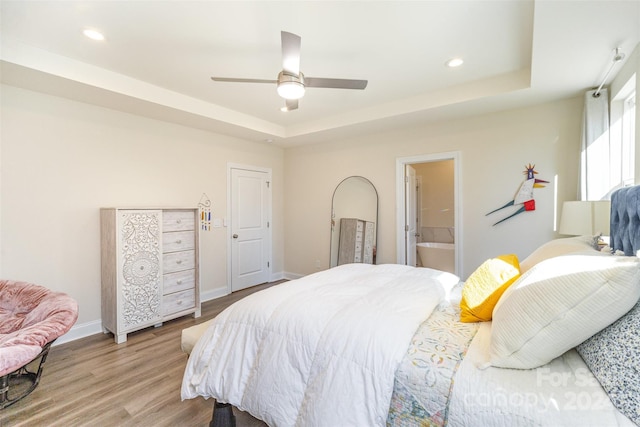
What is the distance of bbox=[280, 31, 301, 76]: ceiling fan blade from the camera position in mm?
1742

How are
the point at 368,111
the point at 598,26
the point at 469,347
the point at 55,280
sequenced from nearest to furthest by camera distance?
the point at 469,347
the point at 598,26
the point at 55,280
the point at 368,111

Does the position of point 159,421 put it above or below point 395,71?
below

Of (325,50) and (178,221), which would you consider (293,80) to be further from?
(178,221)

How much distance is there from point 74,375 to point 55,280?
1.09 m

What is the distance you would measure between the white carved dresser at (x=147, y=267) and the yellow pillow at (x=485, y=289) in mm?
3018

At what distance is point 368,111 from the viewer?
12.3ft

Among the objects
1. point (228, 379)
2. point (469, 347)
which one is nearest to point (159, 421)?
point (228, 379)

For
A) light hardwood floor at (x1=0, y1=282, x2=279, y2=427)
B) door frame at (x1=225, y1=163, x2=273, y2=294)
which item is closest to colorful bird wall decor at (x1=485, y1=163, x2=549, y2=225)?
light hardwood floor at (x1=0, y1=282, x2=279, y2=427)

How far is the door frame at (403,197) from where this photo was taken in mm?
3625

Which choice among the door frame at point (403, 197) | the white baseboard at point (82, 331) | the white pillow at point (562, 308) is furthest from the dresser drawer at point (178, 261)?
the white pillow at point (562, 308)

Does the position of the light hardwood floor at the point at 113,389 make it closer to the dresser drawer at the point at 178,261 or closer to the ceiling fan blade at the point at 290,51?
the dresser drawer at the point at 178,261

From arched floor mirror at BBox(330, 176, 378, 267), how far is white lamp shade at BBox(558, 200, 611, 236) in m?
2.28

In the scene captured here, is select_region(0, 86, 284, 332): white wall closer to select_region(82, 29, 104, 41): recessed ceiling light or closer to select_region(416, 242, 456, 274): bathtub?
select_region(82, 29, 104, 41): recessed ceiling light

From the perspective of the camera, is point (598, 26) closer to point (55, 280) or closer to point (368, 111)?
point (368, 111)
